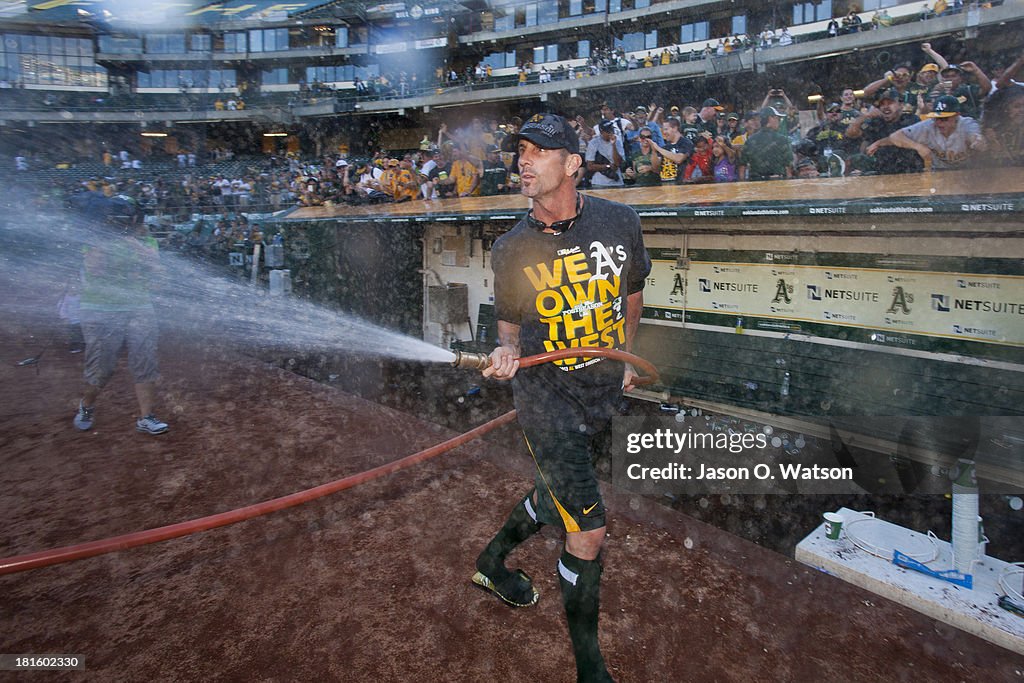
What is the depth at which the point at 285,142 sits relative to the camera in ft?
156

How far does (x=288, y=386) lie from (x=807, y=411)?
6.43 m

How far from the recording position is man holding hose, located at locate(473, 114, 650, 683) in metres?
2.75

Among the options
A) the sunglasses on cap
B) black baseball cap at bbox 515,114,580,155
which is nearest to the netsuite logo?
the sunglasses on cap

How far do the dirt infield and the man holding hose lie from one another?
0.66 meters

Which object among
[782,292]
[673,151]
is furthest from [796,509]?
[673,151]

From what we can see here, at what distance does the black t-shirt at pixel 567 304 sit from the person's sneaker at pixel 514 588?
1.01 m

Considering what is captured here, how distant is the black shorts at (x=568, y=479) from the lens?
2752 mm

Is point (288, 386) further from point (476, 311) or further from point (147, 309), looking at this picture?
point (476, 311)

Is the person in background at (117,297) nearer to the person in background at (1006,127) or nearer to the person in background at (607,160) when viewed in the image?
the person in background at (607,160)

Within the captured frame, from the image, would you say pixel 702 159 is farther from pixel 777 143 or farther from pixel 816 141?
pixel 816 141

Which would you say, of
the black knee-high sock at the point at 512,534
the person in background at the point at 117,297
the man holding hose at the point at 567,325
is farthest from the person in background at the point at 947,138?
the person in background at the point at 117,297

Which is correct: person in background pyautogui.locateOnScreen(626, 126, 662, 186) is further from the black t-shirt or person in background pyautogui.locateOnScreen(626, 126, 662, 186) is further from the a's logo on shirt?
the a's logo on shirt

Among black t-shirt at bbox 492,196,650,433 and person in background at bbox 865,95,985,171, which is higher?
person in background at bbox 865,95,985,171

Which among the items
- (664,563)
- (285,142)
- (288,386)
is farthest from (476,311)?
(285,142)
